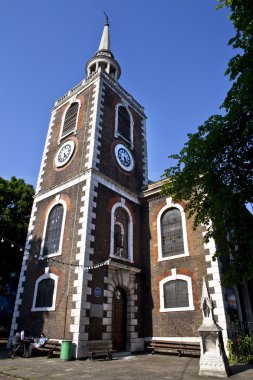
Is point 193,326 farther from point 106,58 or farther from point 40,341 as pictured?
point 106,58

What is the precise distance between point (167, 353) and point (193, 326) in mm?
2037

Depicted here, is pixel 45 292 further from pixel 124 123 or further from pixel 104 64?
pixel 104 64

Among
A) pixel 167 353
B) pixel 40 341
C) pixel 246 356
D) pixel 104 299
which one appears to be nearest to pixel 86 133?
pixel 104 299

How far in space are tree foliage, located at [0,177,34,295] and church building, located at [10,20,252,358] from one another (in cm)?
369

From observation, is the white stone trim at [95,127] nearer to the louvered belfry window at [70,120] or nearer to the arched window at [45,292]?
the louvered belfry window at [70,120]

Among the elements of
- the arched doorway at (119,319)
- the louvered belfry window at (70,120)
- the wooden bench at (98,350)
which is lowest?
the wooden bench at (98,350)

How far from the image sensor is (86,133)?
19359mm

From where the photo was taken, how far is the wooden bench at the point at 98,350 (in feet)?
40.6

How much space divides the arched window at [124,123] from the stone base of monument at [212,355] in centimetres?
1501

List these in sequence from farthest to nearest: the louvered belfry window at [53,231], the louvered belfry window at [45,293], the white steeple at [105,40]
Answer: the white steeple at [105,40] → the louvered belfry window at [53,231] → the louvered belfry window at [45,293]

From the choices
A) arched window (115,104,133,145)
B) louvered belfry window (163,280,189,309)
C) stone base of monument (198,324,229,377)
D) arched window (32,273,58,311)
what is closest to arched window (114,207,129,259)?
louvered belfry window (163,280,189,309)

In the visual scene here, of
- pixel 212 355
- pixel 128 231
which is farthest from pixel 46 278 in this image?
pixel 212 355

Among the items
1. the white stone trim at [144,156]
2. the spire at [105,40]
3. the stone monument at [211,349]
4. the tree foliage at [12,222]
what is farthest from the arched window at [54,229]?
the spire at [105,40]

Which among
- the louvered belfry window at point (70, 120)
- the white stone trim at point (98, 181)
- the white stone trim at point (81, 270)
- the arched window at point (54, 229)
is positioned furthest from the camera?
the louvered belfry window at point (70, 120)
